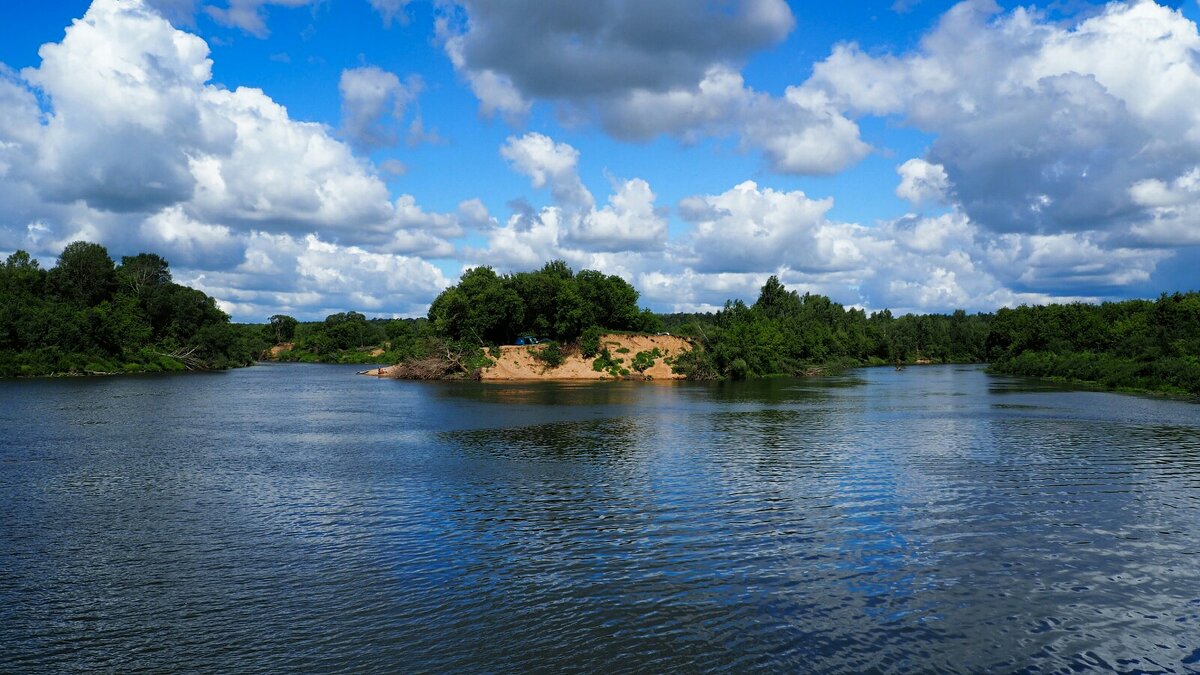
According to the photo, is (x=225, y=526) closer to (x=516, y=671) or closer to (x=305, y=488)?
(x=305, y=488)

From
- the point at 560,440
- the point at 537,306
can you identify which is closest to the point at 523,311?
the point at 537,306

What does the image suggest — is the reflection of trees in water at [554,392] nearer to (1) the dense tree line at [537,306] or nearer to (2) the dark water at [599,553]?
(1) the dense tree line at [537,306]

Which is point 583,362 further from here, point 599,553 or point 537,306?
point 599,553

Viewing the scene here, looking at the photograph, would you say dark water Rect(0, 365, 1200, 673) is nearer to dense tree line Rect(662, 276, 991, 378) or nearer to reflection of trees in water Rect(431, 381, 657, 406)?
reflection of trees in water Rect(431, 381, 657, 406)

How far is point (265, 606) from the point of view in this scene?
14.5 meters

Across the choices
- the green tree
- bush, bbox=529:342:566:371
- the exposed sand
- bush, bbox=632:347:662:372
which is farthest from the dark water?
the green tree

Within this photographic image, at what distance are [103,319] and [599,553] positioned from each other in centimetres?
12262

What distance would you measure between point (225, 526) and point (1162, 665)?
68.1 ft

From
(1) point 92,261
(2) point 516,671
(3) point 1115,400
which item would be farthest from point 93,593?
(1) point 92,261

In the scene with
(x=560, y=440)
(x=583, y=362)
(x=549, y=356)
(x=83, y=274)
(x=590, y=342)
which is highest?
(x=83, y=274)

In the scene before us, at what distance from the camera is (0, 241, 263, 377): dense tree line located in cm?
10362

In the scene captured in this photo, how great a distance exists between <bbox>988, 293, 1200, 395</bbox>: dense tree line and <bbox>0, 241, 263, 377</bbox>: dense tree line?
129753 mm

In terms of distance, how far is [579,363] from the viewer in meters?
105

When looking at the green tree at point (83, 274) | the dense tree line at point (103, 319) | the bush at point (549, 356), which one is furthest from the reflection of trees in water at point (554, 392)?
the green tree at point (83, 274)
